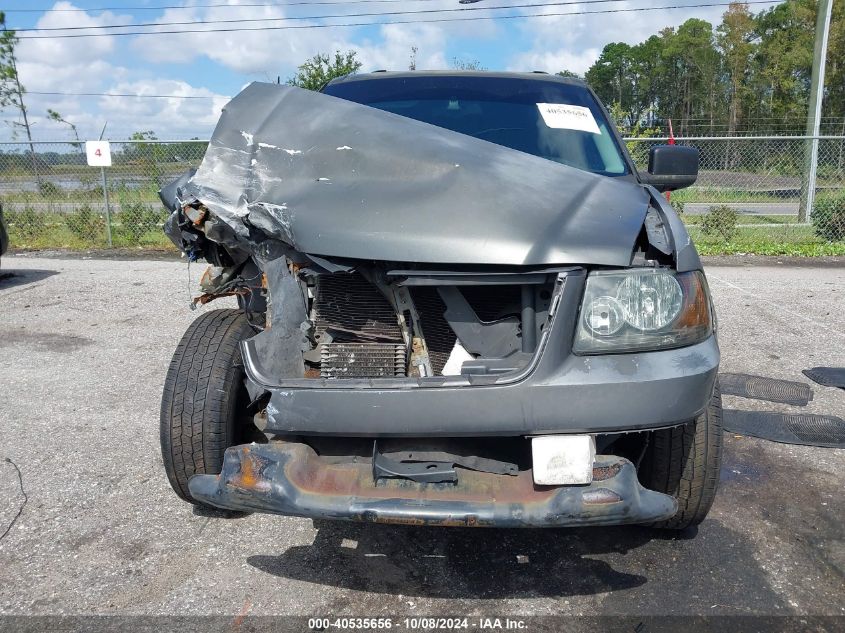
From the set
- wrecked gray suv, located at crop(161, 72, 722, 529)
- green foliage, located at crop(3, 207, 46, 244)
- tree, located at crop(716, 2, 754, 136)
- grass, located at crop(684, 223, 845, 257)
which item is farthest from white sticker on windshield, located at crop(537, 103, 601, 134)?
tree, located at crop(716, 2, 754, 136)

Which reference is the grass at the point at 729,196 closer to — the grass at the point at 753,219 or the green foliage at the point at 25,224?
the grass at the point at 753,219

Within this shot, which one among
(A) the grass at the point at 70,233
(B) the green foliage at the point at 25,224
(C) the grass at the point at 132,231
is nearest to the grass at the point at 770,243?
(C) the grass at the point at 132,231

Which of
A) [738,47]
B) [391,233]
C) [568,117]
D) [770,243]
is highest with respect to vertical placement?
[738,47]

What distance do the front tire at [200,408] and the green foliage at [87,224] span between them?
1038cm

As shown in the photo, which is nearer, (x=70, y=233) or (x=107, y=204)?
(x=107, y=204)

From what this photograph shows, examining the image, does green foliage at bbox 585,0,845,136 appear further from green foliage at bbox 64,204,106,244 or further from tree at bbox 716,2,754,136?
green foliage at bbox 64,204,106,244

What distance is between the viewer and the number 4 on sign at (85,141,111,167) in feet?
36.0

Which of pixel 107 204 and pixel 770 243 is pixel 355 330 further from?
pixel 107 204

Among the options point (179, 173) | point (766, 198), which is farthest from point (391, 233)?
point (766, 198)

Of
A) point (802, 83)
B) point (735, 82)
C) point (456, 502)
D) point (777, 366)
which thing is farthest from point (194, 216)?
point (735, 82)

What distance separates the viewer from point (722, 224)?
11.2 meters

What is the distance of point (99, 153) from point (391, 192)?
10.4 metres

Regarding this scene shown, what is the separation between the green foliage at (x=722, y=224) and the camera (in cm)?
1124

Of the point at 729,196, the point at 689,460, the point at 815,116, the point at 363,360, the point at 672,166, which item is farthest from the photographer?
the point at 815,116
